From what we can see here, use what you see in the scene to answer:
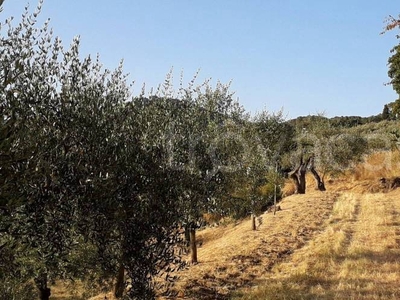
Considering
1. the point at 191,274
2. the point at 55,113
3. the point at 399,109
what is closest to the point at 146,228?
the point at 55,113

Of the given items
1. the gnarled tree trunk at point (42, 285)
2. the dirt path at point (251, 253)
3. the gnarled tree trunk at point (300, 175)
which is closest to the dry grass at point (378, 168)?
the gnarled tree trunk at point (300, 175)

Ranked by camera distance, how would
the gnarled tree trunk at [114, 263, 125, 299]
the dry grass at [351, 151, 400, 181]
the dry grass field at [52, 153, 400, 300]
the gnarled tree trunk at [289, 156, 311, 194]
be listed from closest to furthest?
the gnarled tree trunk at [114, 263, 125, 299] < the dry grass field at [52, 153, 400, 300] < the gnarled tree trunk at [289, 156, 311, 194] < the dry grass at [351, 151, 400, 181]

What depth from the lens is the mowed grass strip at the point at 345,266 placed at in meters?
16.2

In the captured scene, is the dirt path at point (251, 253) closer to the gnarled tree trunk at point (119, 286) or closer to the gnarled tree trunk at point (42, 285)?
the gnarled tree trunk at point (119, 286)

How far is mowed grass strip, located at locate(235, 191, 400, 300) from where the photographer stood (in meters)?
16.2

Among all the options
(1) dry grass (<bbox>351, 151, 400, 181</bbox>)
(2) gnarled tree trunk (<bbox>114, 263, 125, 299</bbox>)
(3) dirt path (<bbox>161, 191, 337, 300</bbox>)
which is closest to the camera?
(2) gnarled tree trunk (<bbox>114, 263, 125, 299</bbox>)

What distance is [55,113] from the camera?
10.8 m

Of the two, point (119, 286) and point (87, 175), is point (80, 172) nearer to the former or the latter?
point (87, 175)

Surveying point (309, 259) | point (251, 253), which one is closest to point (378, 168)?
point (251, 253)

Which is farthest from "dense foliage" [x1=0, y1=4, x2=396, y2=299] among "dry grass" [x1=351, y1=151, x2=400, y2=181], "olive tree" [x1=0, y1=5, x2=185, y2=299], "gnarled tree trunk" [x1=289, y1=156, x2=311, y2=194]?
"dry grass" [x1=351, y1=151, x2=400, y2=181]

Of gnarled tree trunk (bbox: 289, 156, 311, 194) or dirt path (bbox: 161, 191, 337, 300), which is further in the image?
gnarled tree trunk (bbox: 289, 156, 311, 194)

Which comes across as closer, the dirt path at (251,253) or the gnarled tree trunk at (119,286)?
the gnarled tree trunk at (119,286)

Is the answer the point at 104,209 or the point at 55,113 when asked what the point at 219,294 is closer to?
the point at 104,209

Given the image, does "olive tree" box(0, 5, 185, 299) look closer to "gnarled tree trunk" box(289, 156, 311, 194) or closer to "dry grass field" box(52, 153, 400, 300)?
"dry grass field" box(52, 153, 400, 300)
